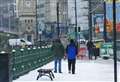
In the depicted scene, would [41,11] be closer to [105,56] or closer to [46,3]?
[46,3]

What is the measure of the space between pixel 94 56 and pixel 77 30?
33.2ft

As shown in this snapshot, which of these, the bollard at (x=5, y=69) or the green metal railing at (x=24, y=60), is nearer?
the bollard at (x=5, y=69)

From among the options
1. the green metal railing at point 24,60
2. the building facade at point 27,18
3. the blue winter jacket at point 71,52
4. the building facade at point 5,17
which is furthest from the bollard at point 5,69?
the building facade at point 27,18

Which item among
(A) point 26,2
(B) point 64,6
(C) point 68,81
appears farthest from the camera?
(A) point 26,2

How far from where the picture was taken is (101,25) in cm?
5853

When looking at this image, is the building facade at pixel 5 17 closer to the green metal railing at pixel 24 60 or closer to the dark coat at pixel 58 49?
the green metal railing at pixel 24 60

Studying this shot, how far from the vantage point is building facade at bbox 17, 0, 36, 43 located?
105m

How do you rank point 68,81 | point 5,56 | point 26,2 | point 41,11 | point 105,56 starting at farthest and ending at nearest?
point 41,11 < point 26,2 < point 105,56 < point 68,81 < point 5,56

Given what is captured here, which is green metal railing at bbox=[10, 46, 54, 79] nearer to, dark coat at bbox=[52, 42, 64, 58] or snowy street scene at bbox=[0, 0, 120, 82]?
snowy street scene at bbox=[0, 0, 120, 82]

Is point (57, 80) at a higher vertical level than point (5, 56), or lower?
lower

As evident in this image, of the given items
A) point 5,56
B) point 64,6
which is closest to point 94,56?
point 5,56

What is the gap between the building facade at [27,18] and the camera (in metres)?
105

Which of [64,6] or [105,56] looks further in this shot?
[64,6]

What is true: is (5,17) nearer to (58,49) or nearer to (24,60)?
(24,60)
